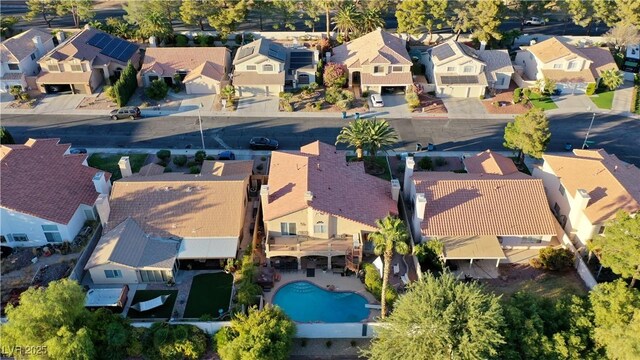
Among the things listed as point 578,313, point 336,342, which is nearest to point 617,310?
point 578,313

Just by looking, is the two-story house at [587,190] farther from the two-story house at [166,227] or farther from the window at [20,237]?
the window at [20,237]

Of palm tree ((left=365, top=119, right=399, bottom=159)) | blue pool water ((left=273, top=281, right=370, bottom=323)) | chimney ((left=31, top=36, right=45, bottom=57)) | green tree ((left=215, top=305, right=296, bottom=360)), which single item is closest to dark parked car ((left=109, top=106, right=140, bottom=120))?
chimney ((left=31, top=36, right=45, bottom=57))

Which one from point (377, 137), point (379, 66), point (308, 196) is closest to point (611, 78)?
point (379, 66)

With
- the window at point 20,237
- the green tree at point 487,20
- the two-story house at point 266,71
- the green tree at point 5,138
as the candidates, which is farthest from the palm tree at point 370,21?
the window at point 20,237

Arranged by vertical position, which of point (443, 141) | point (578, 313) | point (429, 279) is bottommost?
point (443, 141)

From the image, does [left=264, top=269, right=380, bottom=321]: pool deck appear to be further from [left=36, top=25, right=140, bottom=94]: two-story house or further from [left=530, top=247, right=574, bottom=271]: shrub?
[left=36, top=25, right=140, bottom=94]: two-story house

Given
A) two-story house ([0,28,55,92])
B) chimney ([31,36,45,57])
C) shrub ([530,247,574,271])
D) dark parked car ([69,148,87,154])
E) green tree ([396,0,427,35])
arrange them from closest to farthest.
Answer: shrub ([530,247,574,271]), dark parked car ([69,148,87,154]), two-story house ([0,28,55,92]), chimney ([31,36,45,57]), green tree ([396,0,427,35])

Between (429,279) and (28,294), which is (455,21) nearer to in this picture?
(429,279)
